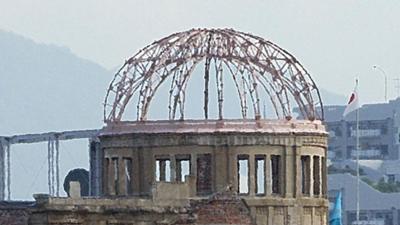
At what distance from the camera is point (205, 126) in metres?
93.9

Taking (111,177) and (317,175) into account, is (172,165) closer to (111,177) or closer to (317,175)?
(111,177)

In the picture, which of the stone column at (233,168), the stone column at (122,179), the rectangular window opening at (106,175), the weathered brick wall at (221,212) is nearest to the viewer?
the weathered brick wall at (221,212)

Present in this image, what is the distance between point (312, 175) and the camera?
3757 inches

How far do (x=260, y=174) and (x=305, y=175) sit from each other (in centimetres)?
170

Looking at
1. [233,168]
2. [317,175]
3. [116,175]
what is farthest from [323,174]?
[116,175]

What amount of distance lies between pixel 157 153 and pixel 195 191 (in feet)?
19.6

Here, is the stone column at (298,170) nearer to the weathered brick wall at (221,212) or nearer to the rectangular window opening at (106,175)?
the rectangular window opening at (106,175)

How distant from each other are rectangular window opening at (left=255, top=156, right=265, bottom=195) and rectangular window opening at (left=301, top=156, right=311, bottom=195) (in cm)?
150

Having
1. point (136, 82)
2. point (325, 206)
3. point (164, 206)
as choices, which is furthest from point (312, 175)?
point (164, 206)

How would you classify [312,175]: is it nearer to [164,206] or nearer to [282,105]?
[282,105]

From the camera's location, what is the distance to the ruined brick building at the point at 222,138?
9119 centimetres

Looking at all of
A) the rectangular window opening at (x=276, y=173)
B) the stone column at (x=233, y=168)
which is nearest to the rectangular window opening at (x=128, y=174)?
the stone column at (x=233, y=168)

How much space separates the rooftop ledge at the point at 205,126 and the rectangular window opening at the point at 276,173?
1003 mm

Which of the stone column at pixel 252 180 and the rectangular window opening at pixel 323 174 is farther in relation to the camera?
the rectangular window opening at pixel 323 174
